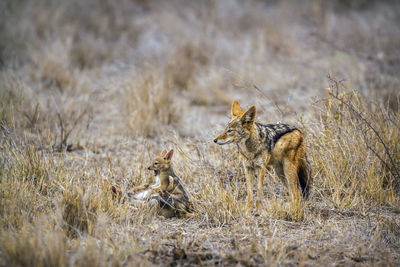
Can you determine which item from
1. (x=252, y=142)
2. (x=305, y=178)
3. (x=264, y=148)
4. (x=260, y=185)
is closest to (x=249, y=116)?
(x=252, y=142)

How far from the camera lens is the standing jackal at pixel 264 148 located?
4.27 m

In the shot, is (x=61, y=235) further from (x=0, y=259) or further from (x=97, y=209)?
(x=97, y=209)

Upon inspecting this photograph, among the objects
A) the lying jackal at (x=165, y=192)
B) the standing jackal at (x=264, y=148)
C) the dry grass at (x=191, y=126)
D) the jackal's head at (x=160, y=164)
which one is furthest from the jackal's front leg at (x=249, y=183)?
the jackal's head at (x=160, y=164)

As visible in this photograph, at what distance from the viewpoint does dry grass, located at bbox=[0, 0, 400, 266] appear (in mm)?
3732

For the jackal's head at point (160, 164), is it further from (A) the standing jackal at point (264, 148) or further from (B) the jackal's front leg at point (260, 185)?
(B) the jackal's front leg at point (260, 185)

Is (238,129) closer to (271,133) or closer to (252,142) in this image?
(252,142)

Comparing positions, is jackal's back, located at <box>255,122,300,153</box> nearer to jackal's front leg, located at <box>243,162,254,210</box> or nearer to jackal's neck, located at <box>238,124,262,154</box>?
jackal's neck, located at <box>238,124,262,154</box>

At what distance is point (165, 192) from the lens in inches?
185

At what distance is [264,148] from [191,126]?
165 inches

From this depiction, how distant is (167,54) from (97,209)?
777 centimetres

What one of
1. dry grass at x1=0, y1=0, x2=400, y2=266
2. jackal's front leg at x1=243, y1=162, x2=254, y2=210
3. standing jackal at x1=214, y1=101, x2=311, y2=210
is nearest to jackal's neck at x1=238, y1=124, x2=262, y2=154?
standing jackal at x1=214, y1=101, x2=311, y2=210

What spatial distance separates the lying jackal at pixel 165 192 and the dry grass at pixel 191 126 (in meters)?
0.13

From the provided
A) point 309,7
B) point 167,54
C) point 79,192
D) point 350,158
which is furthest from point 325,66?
point 79,192

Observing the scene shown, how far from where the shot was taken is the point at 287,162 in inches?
175
